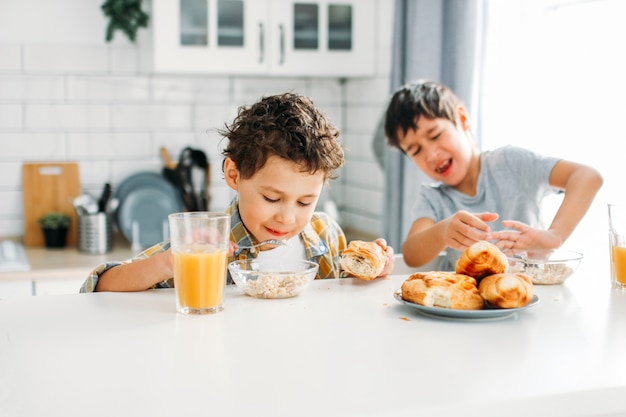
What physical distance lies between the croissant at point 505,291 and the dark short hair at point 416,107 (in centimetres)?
105

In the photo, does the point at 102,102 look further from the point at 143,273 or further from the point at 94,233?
the point at 143,273

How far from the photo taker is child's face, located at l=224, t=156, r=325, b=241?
1.55 metres

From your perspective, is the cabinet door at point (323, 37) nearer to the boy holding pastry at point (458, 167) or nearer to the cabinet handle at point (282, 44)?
the cabinet handle at point (282, 44)

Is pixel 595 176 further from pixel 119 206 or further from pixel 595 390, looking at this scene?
pixel 119 206

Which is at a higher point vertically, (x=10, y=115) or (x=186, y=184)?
(x=10, y=115)

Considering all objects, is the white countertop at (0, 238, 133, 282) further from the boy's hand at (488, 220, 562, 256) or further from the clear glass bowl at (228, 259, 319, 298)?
the boy's hand at (488, 220, 562, 256)

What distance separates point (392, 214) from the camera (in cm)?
308

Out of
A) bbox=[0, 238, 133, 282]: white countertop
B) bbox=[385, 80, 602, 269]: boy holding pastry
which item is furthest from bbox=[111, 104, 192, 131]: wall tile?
bbox=[385, 80, 602, 269]: boy holding pastry

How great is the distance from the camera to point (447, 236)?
165 centimetres

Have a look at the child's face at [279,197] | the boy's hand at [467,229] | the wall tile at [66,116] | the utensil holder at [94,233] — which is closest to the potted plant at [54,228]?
the utensil holder at [94,233]

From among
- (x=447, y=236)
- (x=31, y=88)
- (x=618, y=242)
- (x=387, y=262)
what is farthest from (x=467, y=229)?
(x=31, y=88)

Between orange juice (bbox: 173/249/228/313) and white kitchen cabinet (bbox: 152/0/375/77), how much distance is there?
73.2 inches

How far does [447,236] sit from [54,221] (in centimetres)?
199

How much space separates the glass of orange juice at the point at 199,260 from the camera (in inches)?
49.5
